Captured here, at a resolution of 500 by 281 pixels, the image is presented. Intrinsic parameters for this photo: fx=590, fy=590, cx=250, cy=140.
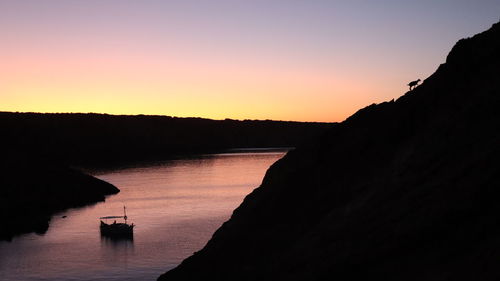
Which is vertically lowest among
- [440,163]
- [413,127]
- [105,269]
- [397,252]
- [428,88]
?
[105,269]

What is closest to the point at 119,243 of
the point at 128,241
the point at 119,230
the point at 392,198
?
the point at 128,241

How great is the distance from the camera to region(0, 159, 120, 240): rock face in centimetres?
10344

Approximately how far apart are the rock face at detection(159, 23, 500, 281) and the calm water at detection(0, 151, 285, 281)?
3977 centimetres

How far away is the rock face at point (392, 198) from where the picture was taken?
16547 millimetres

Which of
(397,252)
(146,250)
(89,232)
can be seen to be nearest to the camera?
(397,252)

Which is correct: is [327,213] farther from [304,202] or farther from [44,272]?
[44,272]

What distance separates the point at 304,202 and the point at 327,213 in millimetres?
2319

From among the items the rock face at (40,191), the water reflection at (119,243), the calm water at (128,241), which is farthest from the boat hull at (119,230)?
the rock face at (40,191)

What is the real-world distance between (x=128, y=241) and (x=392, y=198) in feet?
242

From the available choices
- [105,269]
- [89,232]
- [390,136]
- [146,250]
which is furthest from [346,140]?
[89,232]

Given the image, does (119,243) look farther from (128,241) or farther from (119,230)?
(119,230)

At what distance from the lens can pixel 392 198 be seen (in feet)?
62.5

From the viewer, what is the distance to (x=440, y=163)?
18500 mm

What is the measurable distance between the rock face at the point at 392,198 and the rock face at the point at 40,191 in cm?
8167
